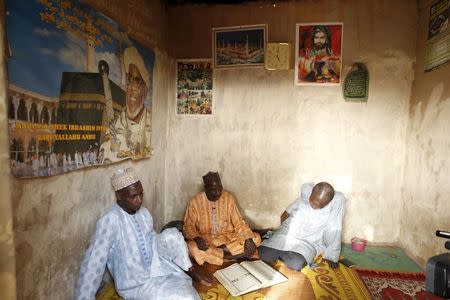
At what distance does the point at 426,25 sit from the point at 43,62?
152 inches

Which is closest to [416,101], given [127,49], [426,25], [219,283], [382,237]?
[426,25]

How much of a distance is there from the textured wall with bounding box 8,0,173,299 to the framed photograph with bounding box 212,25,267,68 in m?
1.00

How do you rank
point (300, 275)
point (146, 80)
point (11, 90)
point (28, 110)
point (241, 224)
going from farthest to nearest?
point (241, 224) → point (146, 80) → point (300, 275) → point (28, 110) → point (11, 90)

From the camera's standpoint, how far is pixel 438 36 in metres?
2.87

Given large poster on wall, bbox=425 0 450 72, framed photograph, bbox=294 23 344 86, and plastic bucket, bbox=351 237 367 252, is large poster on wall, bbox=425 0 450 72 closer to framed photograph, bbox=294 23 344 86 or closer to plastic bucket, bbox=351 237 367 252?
framed photograph, bbox=294 23 344 86

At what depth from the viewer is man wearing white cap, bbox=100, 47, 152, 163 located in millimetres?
2497

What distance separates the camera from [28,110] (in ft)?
5.26

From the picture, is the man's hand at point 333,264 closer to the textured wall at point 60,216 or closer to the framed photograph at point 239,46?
the textured wall at point 60,216

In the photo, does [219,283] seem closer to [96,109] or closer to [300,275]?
[300,275]

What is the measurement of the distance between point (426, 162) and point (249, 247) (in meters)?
2.14

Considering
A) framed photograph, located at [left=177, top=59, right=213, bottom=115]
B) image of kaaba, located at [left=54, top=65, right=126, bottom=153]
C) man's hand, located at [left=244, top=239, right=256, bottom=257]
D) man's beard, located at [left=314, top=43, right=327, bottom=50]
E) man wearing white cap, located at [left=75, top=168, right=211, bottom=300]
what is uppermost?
man's beard, located at [left=314, top=43, right=327, bottom=50]

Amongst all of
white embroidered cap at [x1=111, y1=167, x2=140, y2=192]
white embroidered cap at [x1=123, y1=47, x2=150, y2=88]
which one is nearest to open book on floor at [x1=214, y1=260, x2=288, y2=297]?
white embroidered cap at [x1=111, y1=167, x2=140, y2=192]

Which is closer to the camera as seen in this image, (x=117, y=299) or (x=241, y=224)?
(x=117, y=299)

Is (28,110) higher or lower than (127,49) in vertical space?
lower
